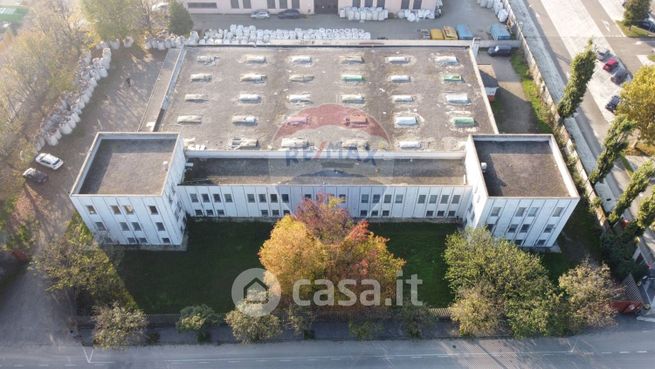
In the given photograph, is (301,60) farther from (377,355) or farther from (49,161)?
(377,355)

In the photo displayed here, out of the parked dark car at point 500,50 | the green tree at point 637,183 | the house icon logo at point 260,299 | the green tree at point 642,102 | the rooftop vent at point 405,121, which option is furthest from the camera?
the parked dark car at point 500,50

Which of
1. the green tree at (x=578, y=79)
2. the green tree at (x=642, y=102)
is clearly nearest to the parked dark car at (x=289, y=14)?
the green tree at (x=578, y=79)

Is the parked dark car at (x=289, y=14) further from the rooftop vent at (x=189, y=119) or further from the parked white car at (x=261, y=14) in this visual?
the rooftop vent at (x=189, y=119)

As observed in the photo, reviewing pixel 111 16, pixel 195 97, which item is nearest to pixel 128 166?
pixel 195 97

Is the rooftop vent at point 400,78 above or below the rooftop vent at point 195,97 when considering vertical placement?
above

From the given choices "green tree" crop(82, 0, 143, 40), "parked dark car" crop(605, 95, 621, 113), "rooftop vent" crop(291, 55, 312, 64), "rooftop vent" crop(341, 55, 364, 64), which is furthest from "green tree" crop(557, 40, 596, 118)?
"green tree" crop(82, 0, 143, 40)

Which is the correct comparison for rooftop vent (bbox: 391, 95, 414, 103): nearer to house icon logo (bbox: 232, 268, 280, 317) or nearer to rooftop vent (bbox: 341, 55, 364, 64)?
rooftop vent (bbox: 341, 55, 364, 64)

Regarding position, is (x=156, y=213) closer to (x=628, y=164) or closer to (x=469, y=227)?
(x=469, y=227)
